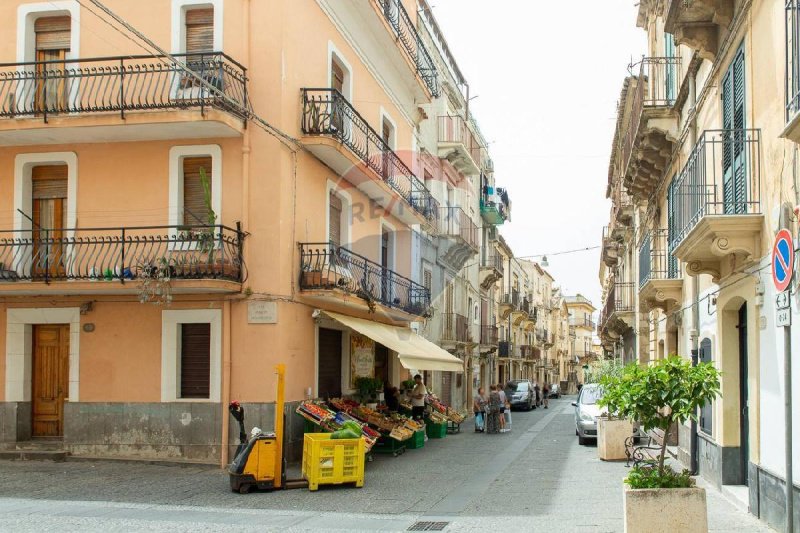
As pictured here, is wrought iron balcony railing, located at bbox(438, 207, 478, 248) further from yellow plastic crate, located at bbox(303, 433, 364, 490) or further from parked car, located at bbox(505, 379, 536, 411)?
yellow plastic crate, located at bbox(303, 433, 364, 490)

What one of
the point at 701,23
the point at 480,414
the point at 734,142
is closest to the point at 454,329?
the point at 480,414

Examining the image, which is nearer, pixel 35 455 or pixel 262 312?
pixel 262 312

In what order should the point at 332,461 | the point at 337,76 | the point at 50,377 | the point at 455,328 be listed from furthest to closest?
the point at 455,328 → the point at 337,76 → the point at 50,377 → the point at 332,461

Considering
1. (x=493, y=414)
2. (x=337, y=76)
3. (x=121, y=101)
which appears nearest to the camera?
(x=121, y=101)

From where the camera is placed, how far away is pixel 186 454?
15.0m

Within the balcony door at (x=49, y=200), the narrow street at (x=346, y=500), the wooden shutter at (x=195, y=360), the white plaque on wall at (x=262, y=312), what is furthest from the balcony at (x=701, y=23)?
the balcony door at (x=49, y=200)

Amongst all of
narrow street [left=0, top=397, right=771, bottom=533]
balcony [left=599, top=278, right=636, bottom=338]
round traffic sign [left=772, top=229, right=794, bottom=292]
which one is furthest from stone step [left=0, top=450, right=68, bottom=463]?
balcony [left=599, top=278, right=636, bottom=338]

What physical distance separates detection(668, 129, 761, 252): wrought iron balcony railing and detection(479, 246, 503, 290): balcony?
28.5m

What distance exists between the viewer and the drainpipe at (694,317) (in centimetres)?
1402

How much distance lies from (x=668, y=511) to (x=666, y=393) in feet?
3.74

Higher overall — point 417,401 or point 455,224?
point 455,224

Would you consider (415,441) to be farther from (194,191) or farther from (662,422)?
(662,422)

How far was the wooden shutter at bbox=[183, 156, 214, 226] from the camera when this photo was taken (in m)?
15.5

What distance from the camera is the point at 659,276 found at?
715 inches
